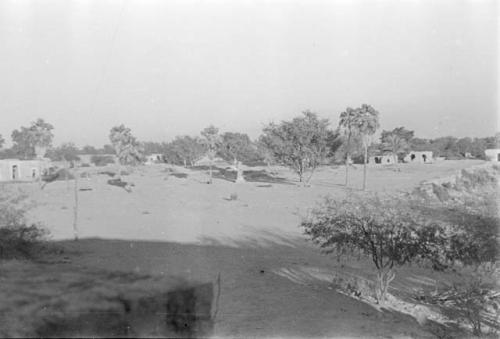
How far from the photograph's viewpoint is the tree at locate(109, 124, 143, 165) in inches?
1981

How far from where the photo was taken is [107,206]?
29.9m

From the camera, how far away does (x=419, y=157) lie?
79188 millimetres

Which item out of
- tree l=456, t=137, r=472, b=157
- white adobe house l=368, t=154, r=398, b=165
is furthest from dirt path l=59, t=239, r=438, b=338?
tree l=456, t=137, r=472, b=157

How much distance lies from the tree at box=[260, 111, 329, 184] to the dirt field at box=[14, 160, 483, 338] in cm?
570

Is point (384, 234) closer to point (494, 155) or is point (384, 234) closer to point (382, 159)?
point (494, 155)

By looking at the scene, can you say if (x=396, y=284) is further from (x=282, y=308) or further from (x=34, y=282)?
(x=34, y=282)

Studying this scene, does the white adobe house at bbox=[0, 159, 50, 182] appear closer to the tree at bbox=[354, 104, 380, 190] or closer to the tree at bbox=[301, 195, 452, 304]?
the tree at bbox=[354, 104, 380, 190]

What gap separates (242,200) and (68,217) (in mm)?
13364

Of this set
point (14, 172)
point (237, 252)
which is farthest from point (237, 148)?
point (237, 252)

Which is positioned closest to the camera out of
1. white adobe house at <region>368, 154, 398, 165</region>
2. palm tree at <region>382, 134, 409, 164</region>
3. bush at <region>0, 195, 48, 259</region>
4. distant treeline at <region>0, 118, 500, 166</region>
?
bush at <region>0, 195, 48, 259</region>

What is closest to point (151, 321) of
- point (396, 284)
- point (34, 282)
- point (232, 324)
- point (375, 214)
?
point (34, 282)

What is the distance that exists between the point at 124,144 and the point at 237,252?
3772 centimetres

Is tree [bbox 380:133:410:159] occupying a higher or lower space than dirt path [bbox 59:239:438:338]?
A: higher

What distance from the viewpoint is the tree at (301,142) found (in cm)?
4412
